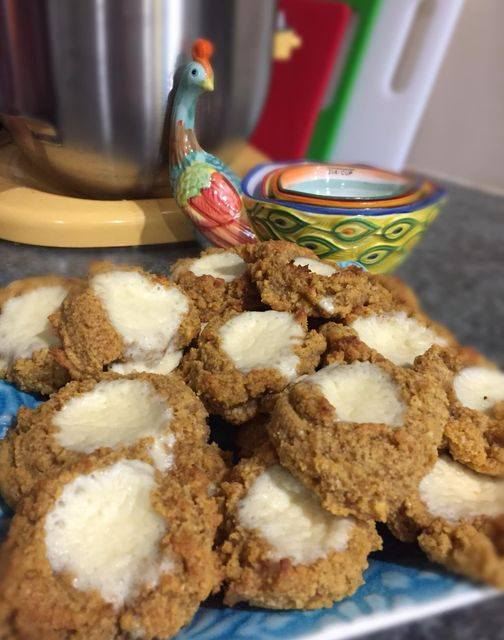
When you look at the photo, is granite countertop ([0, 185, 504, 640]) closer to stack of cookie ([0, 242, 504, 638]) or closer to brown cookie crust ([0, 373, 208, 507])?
stack of cookie ([0, 242, 504, 638])

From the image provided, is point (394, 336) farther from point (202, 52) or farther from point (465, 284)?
point (202, 52)

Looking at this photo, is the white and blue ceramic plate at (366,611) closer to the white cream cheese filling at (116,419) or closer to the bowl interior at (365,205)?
the white cream cheese filling at (116,419)

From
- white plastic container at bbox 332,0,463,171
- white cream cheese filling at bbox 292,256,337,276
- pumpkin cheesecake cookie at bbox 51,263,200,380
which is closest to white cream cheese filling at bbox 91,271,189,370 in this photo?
pumpkin cheesecake cookie at bbox 51,263,200,380

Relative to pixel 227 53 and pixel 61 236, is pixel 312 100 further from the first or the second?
pixel 61 236

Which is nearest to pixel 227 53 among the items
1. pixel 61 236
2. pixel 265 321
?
pixel 61 236

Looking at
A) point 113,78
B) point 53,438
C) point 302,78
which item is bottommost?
point 302,78

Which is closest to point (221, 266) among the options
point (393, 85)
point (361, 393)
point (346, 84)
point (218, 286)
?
point (218, 286)
